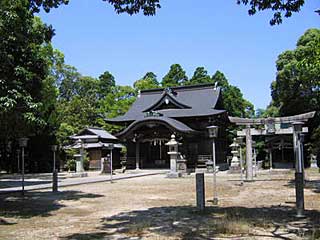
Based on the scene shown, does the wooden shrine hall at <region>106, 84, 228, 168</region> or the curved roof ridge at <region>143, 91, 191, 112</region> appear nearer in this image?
the wooden shrine hall at <region>106, 84, 228, 168</region>

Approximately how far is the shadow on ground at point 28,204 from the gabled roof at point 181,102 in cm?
2224

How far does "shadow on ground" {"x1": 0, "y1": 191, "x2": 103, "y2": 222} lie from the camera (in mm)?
11555

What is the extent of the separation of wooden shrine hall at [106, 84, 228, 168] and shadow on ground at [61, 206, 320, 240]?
23.5 m

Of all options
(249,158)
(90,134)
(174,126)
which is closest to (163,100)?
(174,126)

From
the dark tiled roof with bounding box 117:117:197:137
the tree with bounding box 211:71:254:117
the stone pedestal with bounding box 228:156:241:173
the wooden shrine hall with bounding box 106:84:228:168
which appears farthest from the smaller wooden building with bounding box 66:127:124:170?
the tree with bounding box 211:71:254:117

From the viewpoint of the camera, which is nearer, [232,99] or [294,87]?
[294,87]

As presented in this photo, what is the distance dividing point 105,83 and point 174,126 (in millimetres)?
34526

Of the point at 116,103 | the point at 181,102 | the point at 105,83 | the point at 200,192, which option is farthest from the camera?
the point at 105,83

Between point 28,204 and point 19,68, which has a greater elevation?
point 19,68

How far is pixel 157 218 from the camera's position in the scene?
1021 cm

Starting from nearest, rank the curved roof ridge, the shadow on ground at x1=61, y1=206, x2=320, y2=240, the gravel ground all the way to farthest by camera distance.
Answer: the shadow on ground at x1=61, y1=206, x2=320, y2=240
the gravel ground
the curved roof ridge

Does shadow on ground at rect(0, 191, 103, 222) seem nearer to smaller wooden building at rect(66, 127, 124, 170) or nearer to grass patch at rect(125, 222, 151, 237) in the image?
grass patch at rect(125, 222, 151, 237)

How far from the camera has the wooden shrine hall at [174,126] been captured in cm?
3666

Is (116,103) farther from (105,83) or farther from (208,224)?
(208,224)
